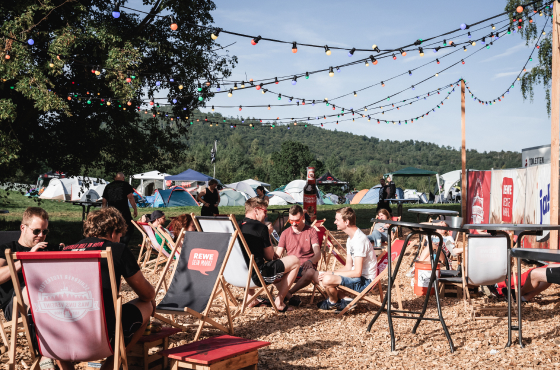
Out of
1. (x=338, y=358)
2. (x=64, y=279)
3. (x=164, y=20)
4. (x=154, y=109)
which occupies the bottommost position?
(x=338, y=358)

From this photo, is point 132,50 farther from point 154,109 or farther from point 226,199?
point 226,199

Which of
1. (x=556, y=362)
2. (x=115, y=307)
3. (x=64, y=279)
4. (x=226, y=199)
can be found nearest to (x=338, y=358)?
(x=556, y=362)

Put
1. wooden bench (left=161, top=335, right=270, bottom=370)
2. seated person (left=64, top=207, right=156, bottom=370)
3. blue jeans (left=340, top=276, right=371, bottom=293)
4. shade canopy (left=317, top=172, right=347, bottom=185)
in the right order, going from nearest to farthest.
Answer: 1. seated person (left=64, top=207, right=156, bottom=370)
2. wooden bench (left=161, top=335, right=270, bottom=370)
3. blue jeans (left=340, top=276, right=371, bottom=293)
4. shade canopy (left=317, top=172, right=347, bottom=185)

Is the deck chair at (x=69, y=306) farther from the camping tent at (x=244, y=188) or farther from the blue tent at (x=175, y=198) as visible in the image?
the camping tent at (x=244, y=188)

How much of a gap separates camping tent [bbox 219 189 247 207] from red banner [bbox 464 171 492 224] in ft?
59.0

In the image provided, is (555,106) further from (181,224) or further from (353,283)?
(181,224)

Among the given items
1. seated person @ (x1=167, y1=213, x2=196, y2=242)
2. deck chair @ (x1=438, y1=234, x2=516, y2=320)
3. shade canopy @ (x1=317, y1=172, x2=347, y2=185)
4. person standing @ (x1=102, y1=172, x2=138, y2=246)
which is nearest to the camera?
deck chair @ (x1=438, y1=234, x2=516, y2=320)

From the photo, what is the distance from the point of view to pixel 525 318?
4.45m

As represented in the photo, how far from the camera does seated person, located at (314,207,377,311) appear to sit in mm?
4602

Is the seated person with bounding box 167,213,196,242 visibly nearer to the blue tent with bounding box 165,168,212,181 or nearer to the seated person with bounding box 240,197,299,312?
the seated person with bounding box 240,197,299,312

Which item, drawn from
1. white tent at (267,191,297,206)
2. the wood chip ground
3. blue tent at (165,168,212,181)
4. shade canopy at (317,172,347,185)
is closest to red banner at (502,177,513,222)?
the wood chip ground

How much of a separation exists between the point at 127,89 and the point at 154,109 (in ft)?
7.83

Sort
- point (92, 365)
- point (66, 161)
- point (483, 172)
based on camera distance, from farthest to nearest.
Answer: point (66, 161) → point (483, 172) → point (92, 365)

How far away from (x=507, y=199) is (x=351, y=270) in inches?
244
